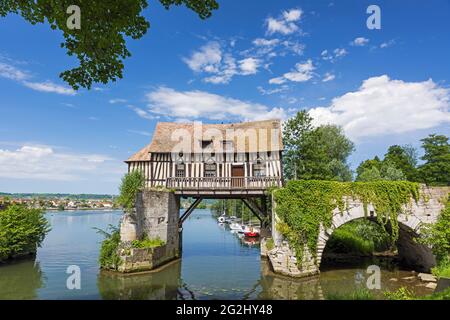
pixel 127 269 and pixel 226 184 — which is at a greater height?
pixel 226 184

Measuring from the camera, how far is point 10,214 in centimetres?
1583

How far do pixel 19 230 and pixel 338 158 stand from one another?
86.3 feet

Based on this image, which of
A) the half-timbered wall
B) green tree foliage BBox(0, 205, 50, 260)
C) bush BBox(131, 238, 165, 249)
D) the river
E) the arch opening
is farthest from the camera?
the half-timbered wall

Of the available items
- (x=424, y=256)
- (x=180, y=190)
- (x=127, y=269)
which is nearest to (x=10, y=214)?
(x=127, y=269)

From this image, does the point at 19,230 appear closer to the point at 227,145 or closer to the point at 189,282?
the point at 189,282

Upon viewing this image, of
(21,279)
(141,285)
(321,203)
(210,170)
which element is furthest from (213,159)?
(21,279)

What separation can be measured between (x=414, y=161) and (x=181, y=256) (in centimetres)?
3147

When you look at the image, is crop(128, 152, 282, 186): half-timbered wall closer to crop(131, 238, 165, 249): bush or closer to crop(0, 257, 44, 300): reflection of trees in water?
crop(131, 238, 165, 249): bush

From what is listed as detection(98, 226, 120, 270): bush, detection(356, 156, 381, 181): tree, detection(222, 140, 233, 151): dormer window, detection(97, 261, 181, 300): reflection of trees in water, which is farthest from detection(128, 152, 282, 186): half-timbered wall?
detection(356, 156, 381, 181): tree

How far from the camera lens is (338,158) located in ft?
91.4

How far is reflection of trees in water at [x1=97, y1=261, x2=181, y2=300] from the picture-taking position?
10352 mm

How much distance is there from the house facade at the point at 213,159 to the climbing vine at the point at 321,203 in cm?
358

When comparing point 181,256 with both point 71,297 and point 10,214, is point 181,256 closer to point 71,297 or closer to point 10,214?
point 71,297

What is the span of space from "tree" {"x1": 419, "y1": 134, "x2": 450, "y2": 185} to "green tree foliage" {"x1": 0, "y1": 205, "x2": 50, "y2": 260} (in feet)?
109
